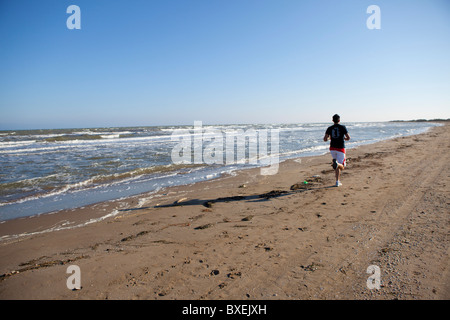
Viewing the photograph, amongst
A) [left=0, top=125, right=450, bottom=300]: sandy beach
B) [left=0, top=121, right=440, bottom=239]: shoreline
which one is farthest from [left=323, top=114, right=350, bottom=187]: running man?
[left=0, top=121, right=440, bottom=239]: shoreline

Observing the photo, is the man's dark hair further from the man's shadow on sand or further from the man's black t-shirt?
the man's shadow on sand

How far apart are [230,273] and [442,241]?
3.16 meters

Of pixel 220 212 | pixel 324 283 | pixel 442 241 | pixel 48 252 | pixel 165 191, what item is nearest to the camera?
pixel 324 283

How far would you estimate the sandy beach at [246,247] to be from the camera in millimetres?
2564

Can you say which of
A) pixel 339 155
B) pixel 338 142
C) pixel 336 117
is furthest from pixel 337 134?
pixel 339 155

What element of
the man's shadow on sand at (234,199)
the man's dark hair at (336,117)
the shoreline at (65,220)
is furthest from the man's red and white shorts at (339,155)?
the shoreline at (65,220)

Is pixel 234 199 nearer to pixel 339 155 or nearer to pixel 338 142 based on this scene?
pixel 339 155

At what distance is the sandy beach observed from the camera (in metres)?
Result: 2.56

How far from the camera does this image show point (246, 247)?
137 inches

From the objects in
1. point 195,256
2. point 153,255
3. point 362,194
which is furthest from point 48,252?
point 362,194

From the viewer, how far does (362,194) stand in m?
5.79

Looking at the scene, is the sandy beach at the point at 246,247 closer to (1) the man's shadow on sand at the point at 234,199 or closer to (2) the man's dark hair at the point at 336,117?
(1) the man's shadow on sand at the point at 234,199
